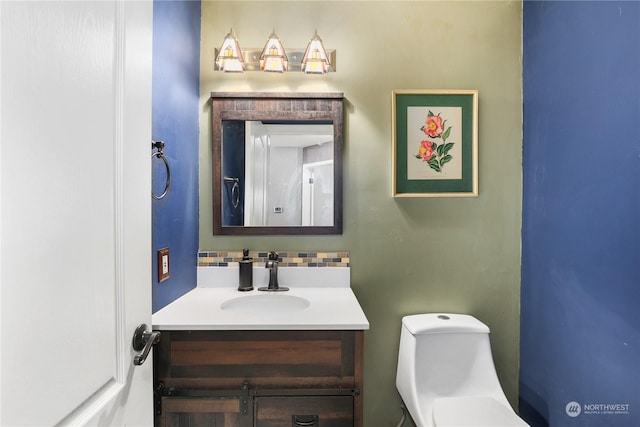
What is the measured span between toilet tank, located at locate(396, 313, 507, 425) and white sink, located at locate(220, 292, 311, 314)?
1.79ft

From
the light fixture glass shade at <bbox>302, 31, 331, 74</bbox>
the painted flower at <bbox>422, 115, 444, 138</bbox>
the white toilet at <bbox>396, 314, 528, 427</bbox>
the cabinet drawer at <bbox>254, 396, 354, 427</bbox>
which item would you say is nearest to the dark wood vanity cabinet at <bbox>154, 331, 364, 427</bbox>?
the cabinet drawer at <bbox>254, 396, 354, 427</bbox>

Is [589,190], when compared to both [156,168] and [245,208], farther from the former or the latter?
[156,168]

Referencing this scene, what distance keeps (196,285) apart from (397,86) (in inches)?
55.8

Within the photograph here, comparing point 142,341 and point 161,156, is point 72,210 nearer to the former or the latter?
point 142,341

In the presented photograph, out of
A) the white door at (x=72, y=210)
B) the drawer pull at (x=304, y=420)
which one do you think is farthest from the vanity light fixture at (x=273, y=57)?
the drawer pull at (x=304, y=420)

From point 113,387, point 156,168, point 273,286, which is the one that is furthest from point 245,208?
point 113,387

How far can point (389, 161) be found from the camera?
171 cm

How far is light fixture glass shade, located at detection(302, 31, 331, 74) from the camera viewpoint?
1.58m

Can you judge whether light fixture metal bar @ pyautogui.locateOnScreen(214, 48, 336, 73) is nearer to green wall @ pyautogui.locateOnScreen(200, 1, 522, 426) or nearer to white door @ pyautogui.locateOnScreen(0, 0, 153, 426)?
green wall @ pyautogui.locateOnScreen(200, 1, 522, 426)

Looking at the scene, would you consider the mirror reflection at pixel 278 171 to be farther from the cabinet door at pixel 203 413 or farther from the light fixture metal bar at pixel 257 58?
the cabinet door at pixel 203 413

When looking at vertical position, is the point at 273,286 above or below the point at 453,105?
below

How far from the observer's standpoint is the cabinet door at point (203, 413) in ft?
3.82

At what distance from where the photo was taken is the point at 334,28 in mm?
1696

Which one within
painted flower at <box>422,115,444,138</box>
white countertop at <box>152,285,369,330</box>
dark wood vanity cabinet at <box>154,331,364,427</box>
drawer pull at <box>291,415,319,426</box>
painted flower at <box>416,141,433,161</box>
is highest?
painted flower at <box>422,115,444,138</box>
